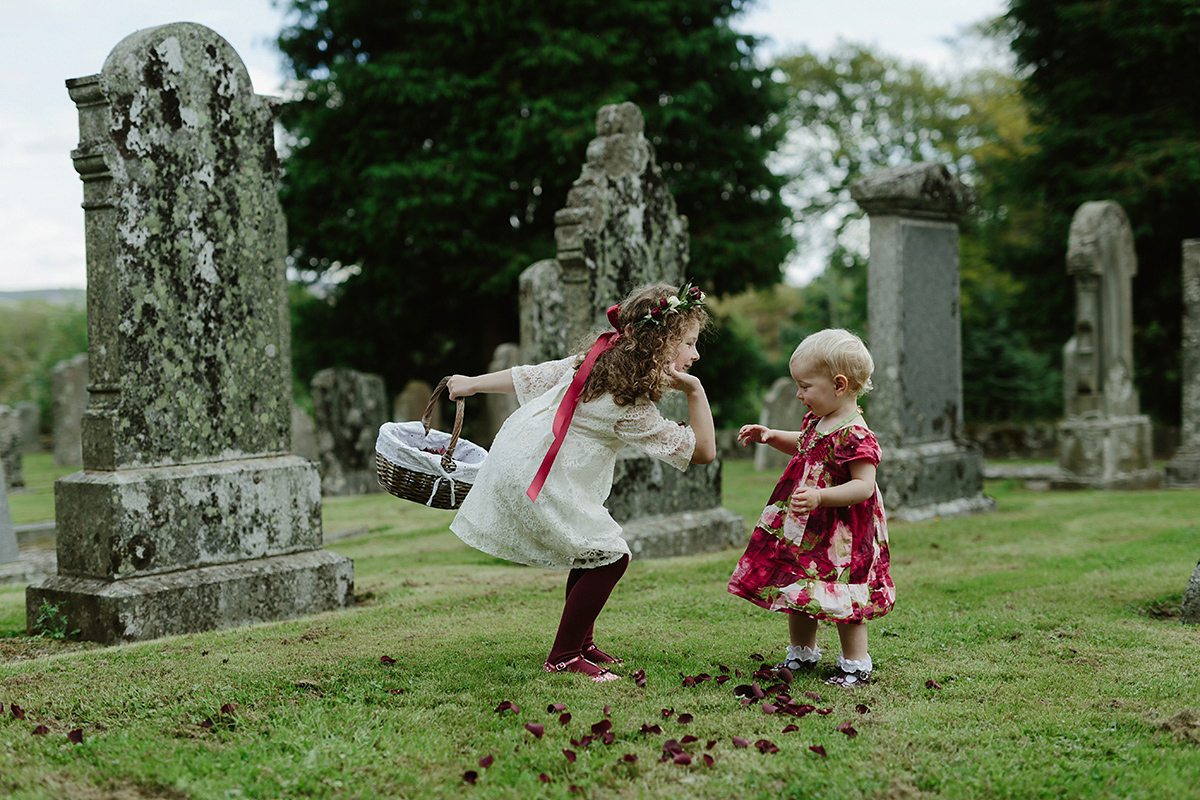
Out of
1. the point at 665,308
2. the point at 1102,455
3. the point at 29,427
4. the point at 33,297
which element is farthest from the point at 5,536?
the point at 33,297

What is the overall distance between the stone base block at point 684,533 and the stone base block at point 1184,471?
23.2 feet

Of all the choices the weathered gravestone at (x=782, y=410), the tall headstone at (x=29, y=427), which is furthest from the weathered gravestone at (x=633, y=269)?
the tall headstone at (x=29, y=427)

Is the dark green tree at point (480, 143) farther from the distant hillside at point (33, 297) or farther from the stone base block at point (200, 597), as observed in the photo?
the distant hillside at point (33, 297)

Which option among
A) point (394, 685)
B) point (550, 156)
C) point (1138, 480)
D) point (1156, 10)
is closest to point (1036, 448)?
point (1138, 480)

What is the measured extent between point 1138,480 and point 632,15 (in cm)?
1107

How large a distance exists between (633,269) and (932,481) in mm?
3739

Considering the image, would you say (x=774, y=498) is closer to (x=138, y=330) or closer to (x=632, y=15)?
(x=138, y=330)

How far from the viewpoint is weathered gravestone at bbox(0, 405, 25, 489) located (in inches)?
582

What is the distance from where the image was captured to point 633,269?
7445 mm

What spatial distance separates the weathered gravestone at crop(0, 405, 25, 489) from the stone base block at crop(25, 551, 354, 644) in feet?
36.8

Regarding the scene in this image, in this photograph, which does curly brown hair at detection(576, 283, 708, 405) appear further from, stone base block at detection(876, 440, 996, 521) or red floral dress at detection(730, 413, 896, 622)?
stone base block at detection(876, 440, 996, 521)

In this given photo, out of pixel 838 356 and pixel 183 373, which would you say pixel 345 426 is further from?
pixel 838 356

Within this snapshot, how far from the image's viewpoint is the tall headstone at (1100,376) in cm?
1230

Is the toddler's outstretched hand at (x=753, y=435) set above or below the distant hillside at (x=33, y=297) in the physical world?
below
